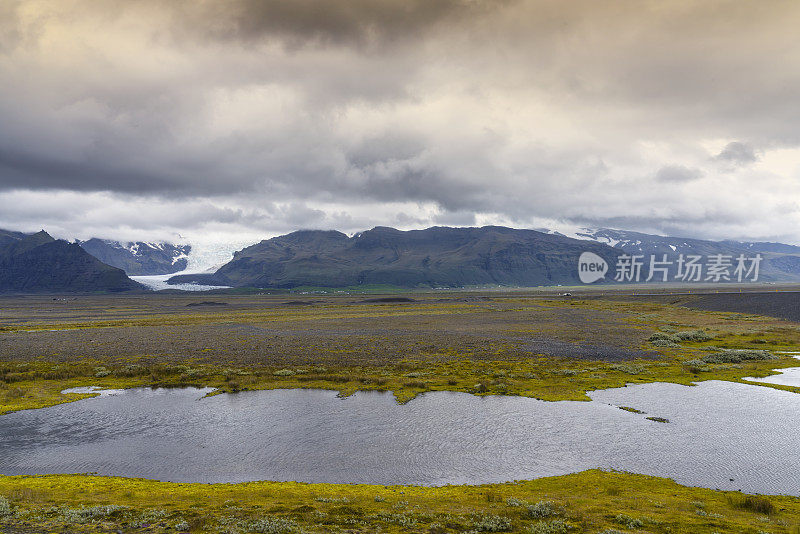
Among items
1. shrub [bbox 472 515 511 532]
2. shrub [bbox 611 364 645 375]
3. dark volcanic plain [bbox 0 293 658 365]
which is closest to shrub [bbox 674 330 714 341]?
dark volcanic plain [bbox 0 293 658 365]

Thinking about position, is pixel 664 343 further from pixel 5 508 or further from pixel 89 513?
pixel 5 508

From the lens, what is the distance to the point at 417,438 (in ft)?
93.6

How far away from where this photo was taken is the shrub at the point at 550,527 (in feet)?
52.0

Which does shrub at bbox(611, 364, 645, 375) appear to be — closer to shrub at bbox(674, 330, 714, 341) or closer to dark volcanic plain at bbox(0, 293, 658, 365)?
dark volcanic plain at bbox(0, 293, 658, 365)

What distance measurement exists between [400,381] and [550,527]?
29.6m

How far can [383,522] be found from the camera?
16875 millimetres

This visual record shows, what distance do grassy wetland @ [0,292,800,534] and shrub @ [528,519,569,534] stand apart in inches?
3.3

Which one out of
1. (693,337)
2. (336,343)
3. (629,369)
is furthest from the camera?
(336,343)

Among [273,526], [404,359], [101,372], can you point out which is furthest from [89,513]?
[404,359]

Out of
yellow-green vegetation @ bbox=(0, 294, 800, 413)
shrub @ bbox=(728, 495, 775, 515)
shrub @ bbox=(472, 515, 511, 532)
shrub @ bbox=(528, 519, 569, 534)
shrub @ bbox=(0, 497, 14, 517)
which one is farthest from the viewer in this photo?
yellow-green vegetation @ bbox=(0, 294, 800, 413)

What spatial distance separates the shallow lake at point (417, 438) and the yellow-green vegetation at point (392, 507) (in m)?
1.75

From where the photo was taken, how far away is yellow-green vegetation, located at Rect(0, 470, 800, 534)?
16.3 meters

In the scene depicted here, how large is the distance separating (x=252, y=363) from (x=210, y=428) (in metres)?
26.3

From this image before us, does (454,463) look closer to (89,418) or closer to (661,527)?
(661,527)
